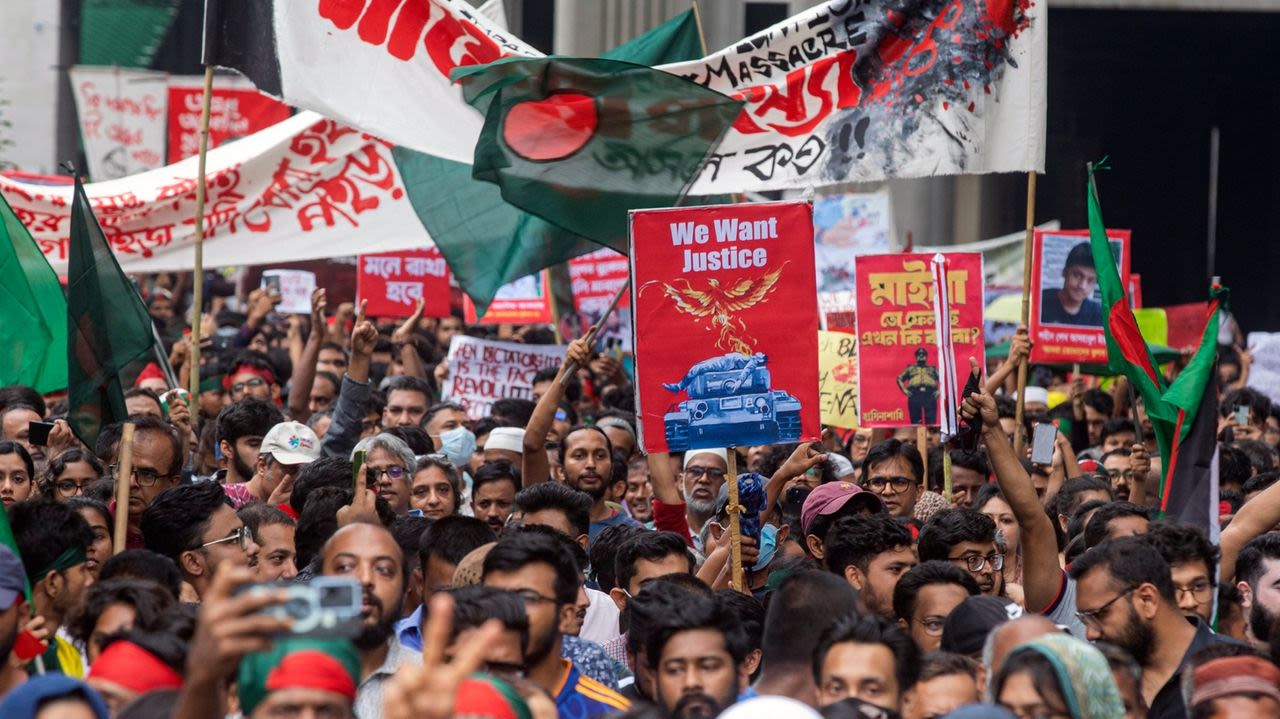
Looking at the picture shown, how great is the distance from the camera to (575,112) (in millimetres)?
7926

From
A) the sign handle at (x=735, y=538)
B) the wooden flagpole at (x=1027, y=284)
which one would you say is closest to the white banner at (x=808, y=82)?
the wooden flagpole at (x=1027, y=284)

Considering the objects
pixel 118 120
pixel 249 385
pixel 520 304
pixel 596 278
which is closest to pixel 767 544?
pixel 249 385

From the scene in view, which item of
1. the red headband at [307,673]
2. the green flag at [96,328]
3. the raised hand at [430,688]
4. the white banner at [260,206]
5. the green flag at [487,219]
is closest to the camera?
the raised hand at [430,688]

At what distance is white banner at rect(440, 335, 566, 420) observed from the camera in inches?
450

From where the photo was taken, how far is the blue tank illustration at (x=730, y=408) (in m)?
6.75

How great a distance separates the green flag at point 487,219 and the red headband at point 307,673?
5.31 metres

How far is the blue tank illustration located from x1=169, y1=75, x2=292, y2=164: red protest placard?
36.1 ft

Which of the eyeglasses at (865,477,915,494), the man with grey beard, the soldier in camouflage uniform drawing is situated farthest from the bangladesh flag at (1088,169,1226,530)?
the man with grey beard

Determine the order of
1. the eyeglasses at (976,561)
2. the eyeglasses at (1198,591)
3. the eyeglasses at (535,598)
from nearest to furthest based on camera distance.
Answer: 1. the eyeglasses at (535,598)
2. the eyeglasses at (1198,591)
3. the eyeglasses at (976,561)

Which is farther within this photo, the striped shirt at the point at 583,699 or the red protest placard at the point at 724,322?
the red protest placard at the point at 724,322

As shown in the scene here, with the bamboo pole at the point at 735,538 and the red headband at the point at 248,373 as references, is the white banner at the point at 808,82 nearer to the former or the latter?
the bamboo pole at the point at 735,538

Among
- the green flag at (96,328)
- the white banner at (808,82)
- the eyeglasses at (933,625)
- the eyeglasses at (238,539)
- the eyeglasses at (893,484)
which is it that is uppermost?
the white banner at (808,82)

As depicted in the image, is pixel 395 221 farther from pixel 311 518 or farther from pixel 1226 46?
pixel 1226 46

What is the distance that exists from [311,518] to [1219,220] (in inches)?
1071
